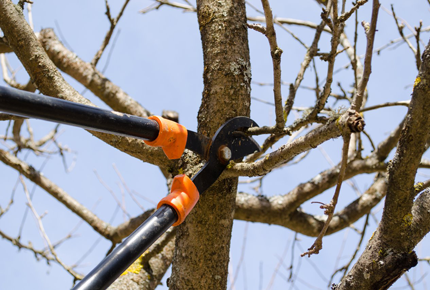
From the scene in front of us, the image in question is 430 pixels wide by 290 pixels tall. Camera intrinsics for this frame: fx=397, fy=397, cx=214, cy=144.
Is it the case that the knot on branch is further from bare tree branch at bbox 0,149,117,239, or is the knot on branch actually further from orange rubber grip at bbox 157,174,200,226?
bare tree branch at bbox 0,149,117,239

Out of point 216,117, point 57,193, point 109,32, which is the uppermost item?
point 109,32

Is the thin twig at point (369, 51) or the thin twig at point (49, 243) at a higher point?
the thin twig at point (49, 243)

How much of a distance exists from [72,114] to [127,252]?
0.38 m

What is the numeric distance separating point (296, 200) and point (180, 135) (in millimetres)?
1500

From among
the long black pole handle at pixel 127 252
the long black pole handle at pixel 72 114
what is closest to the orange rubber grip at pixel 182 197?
the long black pole handle at pixel 127 252

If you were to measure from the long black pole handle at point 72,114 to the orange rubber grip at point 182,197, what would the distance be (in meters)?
0.17

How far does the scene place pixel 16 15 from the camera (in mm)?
1609

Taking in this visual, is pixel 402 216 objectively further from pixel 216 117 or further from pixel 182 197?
pixel 216 117

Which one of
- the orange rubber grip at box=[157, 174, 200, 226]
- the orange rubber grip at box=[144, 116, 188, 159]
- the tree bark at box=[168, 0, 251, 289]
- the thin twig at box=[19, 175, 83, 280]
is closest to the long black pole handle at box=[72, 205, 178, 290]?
the orange rubber grip at box=[157, 174, 200, 226]

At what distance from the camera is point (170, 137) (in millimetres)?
1223

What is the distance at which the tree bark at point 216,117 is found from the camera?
1447 mm

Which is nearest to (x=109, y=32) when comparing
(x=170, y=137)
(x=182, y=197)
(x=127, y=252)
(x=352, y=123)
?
(x=170, y=137)

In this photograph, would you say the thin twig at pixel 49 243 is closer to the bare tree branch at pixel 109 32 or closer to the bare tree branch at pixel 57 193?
the bare tree branch at pixel 57 193

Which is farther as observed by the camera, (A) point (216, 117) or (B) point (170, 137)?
(A) point (216, 117)
